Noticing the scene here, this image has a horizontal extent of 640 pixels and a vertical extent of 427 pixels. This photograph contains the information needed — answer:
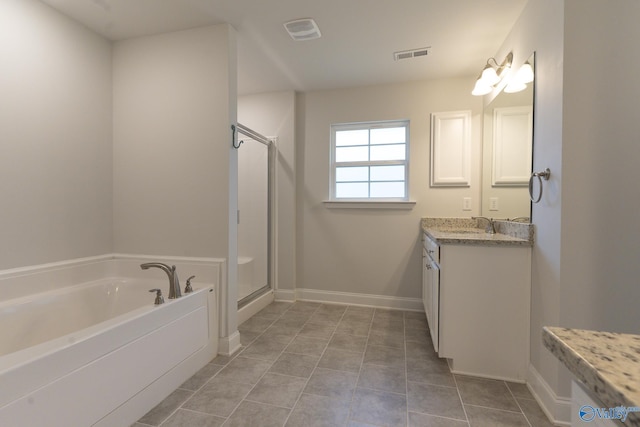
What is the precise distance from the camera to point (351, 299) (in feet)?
10.5

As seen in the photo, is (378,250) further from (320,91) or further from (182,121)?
(182,121)

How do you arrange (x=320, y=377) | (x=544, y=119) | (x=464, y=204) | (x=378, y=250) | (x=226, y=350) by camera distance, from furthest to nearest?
1. (x=378, y=250)
2. (x=464, y=204)
3. (x=226, y=350)
4. (x=320, y=377)
5. (x=544, y=119)

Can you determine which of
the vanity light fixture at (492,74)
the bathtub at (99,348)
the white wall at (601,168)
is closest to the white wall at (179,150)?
the bathtub at (99,348)

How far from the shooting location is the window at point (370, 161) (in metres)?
3.11

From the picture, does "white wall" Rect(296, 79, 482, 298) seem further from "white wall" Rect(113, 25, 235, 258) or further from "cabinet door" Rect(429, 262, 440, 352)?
"white wall" Rect(113, 25, 235, 258)

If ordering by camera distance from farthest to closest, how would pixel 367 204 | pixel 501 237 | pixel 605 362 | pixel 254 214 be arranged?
pixel 254 214 → pixel 367 204 → pixel 501 237 → pixel 605 362

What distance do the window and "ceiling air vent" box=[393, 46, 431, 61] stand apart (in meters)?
0.70

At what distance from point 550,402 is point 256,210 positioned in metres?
2.84

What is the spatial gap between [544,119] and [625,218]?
0.65 metres

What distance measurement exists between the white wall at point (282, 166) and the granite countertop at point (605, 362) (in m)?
2.92

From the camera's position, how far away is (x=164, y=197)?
87.5 inches

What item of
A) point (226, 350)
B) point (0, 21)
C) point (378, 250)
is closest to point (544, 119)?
point (378, 250)

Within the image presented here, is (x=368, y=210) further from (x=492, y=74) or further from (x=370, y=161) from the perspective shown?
(x=492, y=74)

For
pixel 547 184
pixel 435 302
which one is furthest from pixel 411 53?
pixel 435 302
